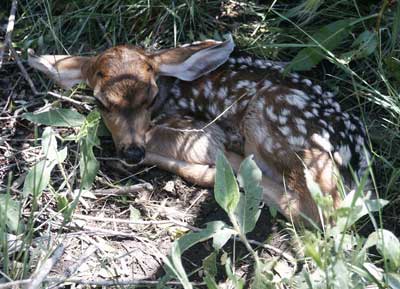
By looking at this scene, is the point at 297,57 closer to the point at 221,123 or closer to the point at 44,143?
the point at 221,123

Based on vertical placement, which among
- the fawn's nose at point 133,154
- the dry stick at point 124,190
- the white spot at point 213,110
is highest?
the white spot at point 213,110

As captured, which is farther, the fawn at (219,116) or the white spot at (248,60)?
the white spot at (248,60)

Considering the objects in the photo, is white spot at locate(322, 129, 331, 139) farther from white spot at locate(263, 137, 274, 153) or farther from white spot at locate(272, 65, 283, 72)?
white spot at locate(272, 65, 283, 72)

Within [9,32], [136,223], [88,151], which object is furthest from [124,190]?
[9,32]

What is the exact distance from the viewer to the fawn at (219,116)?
4.11 meters

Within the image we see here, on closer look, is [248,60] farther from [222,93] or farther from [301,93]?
[301,93]

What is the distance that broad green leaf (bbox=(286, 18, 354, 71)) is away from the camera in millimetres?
4449

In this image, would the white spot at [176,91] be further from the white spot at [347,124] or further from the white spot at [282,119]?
the white spot at [347,124]

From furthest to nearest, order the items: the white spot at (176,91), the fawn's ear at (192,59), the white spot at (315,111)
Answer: the white spot at (176,91) → the fawn's ear at (192,59) → the white spot at (315,111)

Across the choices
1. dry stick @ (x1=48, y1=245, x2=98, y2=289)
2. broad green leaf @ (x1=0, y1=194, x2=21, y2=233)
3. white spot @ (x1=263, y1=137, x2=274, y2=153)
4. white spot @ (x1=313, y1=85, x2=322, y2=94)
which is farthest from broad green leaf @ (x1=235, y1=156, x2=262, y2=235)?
white spot @ (x1=313, y1=85, x2=322, y2=94)

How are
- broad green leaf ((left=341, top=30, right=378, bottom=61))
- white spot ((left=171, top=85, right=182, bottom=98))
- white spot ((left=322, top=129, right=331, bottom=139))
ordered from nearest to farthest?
white spot ((left=322, top=129, right=331, bottom=139))
broad green leaf ((left=341, top=30, right=378, bottom=61))
white spot ((left=171, top=85, right=182, bottom=98))

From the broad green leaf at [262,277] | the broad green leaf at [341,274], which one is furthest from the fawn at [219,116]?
the broad green leaf at [341,274]

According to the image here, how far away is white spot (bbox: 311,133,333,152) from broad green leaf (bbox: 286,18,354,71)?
0.55m

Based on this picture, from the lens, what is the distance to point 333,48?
4449 millimetres
